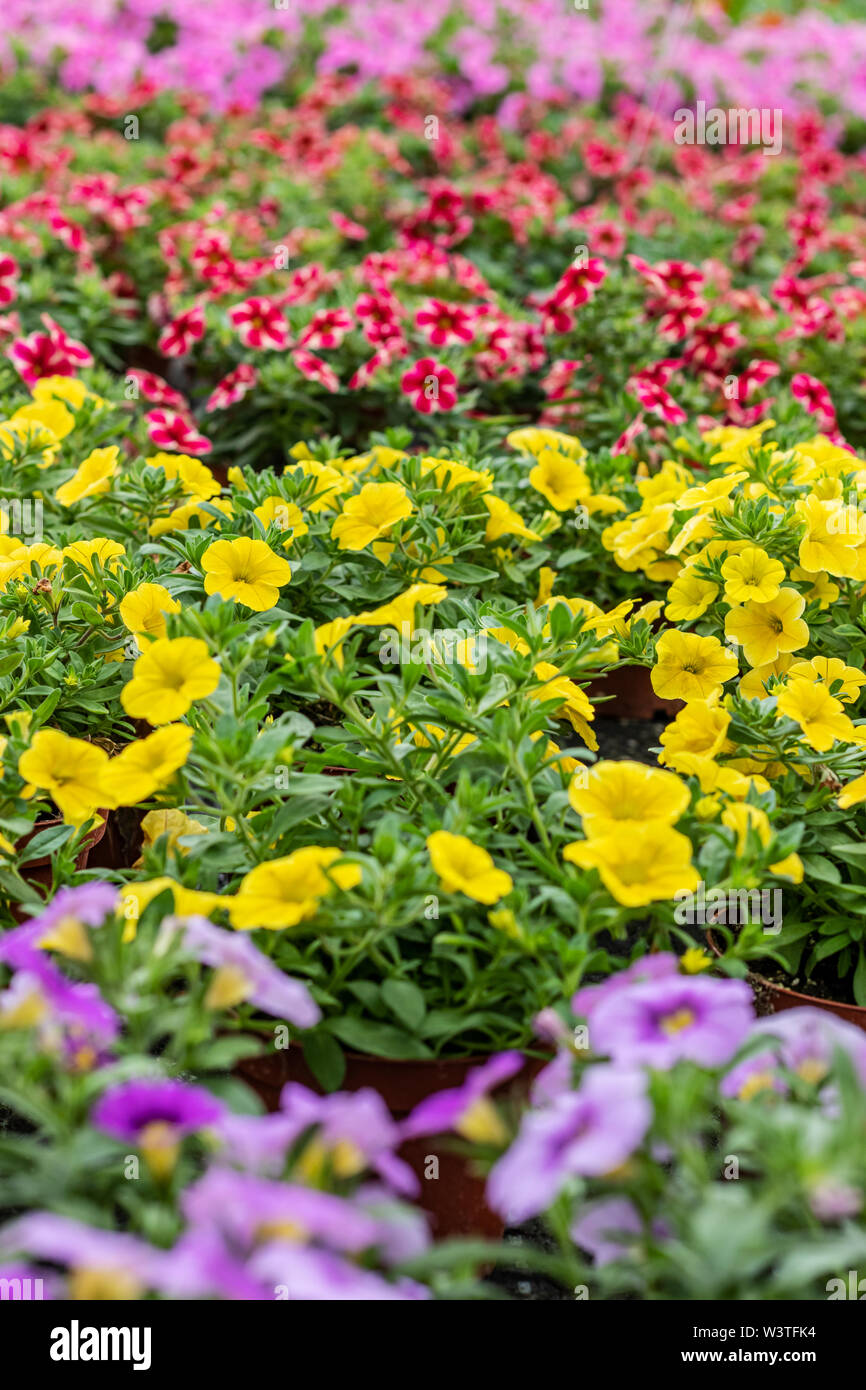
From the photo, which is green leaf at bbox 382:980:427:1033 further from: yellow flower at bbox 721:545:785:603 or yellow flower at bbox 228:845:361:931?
yellow flower at bbox 721:545:785:603

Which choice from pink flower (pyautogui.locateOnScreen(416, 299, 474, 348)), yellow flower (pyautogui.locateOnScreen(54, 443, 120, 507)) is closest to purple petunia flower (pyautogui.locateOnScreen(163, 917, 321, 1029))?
yellow flower (pyautogui.locateOnScreen(54, 443, 120, 507))

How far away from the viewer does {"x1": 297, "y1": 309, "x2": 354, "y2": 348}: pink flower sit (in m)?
3.02

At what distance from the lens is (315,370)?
2971 millimetres

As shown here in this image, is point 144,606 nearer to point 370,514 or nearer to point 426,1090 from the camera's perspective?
point 370,514

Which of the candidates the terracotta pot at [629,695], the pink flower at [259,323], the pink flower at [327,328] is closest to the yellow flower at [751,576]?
the terracotta pot at [629,695]

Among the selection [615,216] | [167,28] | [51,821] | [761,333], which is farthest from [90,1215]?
[167,28]

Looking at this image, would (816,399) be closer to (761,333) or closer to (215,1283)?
(761,333)

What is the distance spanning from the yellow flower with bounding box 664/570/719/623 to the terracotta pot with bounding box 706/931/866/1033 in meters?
0.52

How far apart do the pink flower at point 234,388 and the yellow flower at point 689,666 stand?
1528mm

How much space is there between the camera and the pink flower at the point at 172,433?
2613mm

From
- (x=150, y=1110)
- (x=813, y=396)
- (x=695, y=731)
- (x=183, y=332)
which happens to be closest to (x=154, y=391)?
(x=183, y=332)

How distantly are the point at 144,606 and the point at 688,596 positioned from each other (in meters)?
0.82

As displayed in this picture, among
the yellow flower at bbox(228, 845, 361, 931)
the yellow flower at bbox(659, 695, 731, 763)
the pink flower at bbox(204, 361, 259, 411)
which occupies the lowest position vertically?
the yellow flower at bbox(228, 845, 361, 931)

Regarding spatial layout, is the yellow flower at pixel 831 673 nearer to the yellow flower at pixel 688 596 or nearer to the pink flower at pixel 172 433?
the yellow flower at pixel 688 596
